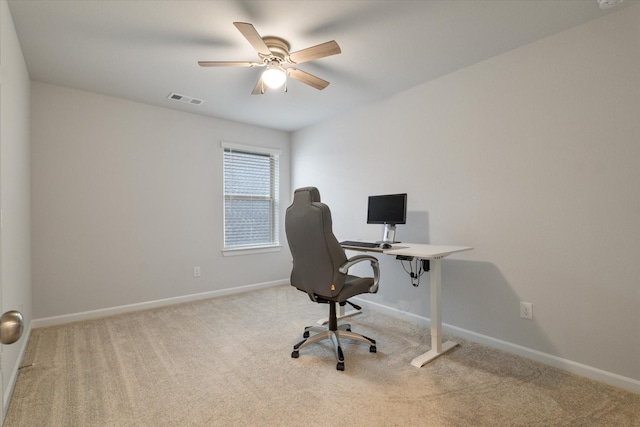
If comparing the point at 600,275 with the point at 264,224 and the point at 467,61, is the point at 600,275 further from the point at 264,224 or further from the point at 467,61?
the point at 264,224

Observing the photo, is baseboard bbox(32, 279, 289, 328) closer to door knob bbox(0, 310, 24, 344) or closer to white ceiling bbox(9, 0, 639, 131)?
white ceiling bbox(9, 0, 639, 131)

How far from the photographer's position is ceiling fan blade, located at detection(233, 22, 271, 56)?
1750 mm

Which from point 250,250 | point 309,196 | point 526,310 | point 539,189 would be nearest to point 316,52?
point 309,196

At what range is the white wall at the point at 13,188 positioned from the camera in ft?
5.71

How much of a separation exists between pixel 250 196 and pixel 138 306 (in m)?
1.94

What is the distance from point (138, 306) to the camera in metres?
3.44

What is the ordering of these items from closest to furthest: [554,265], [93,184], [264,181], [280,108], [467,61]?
[554,265] < [467,61] < [93,184] < [280,108] < [264,181]

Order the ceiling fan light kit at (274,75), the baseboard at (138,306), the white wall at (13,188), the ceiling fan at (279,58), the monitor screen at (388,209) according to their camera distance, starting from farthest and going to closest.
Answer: the baseboard at (138,306), the monitor screen at (388,209), the ceiling fan light kit at (274,75), the ceiling fan at (279,58), the white wall at (13,188)

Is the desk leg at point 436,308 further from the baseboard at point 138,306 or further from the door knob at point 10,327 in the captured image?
the baseboard at point 138,306

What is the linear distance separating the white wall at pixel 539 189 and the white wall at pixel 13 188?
302 centimetres

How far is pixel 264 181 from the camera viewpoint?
15.1 feet

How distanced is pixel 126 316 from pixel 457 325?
3327mm

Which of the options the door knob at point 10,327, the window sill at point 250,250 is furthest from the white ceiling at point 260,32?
the window sill at point 250,250

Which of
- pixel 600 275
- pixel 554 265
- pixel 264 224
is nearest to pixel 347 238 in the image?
pixel 264 224
